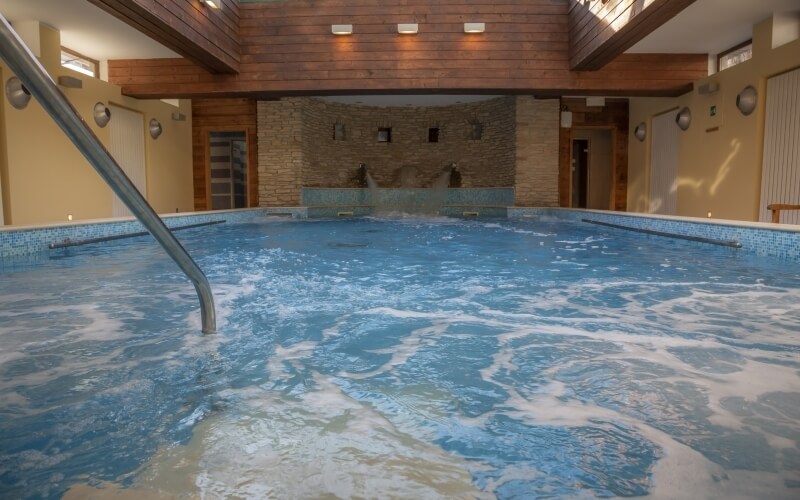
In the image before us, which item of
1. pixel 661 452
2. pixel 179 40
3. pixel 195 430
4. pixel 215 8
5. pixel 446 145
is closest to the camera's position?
pixel 661 452

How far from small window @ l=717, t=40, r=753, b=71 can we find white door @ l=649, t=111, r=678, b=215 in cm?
134

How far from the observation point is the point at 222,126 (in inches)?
505

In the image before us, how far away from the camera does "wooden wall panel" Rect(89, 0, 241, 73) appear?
6.17 m

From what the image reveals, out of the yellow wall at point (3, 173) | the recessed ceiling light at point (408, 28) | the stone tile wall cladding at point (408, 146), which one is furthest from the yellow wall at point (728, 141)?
the yellow wall at point (3, 173)

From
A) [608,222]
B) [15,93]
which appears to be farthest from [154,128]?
[608,222]

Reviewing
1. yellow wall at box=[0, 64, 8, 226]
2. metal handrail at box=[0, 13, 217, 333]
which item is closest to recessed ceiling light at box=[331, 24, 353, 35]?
yellow wall at box=[0, 64, 8, 226]

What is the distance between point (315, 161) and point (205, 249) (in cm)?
713

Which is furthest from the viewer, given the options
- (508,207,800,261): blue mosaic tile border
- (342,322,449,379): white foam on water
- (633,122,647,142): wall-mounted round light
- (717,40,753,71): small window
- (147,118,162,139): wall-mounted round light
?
(633,122,647,142): wall-mounted round light

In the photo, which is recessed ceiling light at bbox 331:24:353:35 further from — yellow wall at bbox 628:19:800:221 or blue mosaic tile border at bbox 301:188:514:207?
yellow wall at bbox 628:19:800:221

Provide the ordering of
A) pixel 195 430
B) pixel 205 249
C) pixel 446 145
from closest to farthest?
pixel 195 430 < pixel 205 249 < pixel 446 145

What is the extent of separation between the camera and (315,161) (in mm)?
13234

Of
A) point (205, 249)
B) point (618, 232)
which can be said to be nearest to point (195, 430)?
point (205, 249)

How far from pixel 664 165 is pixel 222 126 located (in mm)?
9963

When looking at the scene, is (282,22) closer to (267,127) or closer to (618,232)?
(267,127)
